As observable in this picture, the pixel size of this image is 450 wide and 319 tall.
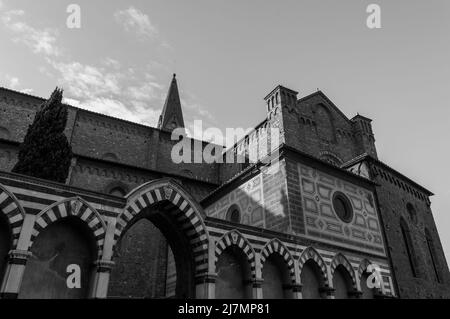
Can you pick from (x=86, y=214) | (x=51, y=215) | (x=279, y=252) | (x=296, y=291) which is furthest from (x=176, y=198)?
(x=296, y=291)

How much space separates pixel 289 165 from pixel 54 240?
27.4ft

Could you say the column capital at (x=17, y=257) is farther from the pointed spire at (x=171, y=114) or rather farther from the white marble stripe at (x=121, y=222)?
the pointed spire at (x=171, y=114)

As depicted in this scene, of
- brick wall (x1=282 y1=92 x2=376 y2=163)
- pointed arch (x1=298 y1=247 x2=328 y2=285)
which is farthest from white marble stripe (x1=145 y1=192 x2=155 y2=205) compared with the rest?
brick wall (x1=282 y1=92 x2=376 y2=163)

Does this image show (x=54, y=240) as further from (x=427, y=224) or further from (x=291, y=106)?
(x=427, y=224)

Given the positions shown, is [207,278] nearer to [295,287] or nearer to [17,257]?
[295,287]

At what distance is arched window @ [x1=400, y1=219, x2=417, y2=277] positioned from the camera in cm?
1556

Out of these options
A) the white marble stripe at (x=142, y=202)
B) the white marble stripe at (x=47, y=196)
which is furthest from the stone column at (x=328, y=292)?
the white marble stripe at (x=47, y=196)

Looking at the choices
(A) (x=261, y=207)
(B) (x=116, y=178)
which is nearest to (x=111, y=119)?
(B) (x=116, y=178)

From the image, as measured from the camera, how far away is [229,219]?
52.0 feet

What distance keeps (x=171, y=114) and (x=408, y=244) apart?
856 inches

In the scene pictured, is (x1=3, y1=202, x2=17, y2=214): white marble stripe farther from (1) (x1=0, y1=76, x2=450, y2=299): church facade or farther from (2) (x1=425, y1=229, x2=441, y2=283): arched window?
(2) (x1=425, y1=229, x2=441, y2=283): arched window

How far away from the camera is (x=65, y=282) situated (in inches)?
311

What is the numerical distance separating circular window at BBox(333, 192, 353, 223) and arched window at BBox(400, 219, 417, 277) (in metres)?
3.69

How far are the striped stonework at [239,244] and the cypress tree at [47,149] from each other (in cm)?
575
